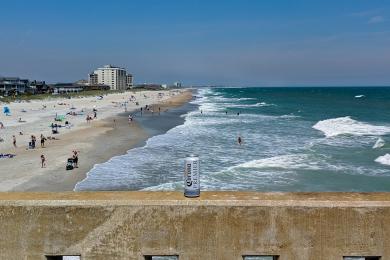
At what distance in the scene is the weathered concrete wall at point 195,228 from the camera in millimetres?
Answer: 3867

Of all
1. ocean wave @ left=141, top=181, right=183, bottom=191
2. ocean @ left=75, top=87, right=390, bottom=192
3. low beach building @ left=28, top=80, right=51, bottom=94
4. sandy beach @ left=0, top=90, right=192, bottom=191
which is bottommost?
sandy beach @ left=0, top=90, right=192, bottom=191

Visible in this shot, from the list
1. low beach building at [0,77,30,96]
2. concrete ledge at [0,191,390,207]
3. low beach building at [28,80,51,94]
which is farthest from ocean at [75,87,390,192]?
low beach building at [28,80,51,94]

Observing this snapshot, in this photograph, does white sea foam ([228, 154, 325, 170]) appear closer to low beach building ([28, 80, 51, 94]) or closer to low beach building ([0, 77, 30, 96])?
low beach building ([0, 77, 30, 96])

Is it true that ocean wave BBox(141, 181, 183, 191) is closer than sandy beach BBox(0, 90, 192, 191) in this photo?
Yes

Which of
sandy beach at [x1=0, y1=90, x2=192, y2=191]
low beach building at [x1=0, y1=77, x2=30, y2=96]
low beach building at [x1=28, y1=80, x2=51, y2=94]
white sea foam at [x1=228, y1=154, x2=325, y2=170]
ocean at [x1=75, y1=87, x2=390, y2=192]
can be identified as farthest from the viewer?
low beach building at [x1=28, y1=80, x2=51, y2=94]

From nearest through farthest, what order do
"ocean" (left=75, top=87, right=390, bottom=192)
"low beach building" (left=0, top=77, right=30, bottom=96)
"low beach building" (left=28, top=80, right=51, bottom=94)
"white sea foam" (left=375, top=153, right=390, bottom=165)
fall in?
"ocean" (left=75, top=87, right=390, bottom=192)
"white sea foam" (left=375, top=153, right=390, bottom=165)
"low beach building" (left=0, top=77, right=30, bottom=96)
"low beach building" (left=28, top=80, right=51, bottom=94)

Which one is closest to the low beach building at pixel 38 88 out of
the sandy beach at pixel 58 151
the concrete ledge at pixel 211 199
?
the sandy beach at pixel 58 151

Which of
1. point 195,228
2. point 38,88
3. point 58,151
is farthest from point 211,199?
point 38,88

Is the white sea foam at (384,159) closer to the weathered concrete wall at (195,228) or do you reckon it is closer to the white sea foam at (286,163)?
the white sea foam at (286,163)

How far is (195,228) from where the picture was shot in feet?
12.8

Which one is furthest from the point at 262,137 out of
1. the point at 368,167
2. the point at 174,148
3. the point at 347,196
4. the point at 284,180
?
the point at 347,196

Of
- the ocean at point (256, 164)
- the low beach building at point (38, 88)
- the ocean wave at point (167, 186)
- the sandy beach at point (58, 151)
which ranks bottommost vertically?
the sandy beach at point (58, 151)

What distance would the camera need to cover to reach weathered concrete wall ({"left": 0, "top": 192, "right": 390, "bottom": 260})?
3.87 meters

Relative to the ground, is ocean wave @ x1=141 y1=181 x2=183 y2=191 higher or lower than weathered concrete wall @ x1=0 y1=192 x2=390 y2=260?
lower
